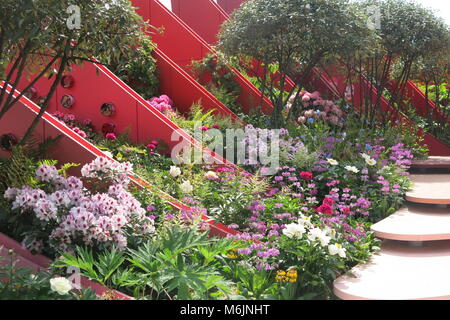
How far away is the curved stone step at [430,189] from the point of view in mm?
5500

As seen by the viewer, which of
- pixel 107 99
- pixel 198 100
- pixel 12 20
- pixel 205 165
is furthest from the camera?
pixel 198 100

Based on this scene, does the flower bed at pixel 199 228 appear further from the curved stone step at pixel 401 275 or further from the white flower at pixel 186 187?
the curved stone step at pixel 401 275

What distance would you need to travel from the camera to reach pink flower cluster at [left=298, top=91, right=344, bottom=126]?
8469 mm

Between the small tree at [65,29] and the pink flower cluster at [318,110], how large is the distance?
444 cm

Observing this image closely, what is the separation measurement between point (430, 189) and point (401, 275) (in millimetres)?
2594

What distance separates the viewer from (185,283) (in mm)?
3127

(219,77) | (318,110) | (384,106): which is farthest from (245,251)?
(384,106)

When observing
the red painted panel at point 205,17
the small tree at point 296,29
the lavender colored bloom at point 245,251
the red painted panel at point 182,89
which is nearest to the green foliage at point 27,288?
the lavender colored bloom at point 245,251

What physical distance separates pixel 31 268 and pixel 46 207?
0.46m

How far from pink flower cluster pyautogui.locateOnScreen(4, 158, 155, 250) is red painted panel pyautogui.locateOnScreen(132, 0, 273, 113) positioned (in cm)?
490

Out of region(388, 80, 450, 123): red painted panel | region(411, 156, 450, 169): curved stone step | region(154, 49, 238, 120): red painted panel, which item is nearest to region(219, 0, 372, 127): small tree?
region(154, 49, 238, 120): red painted panel
